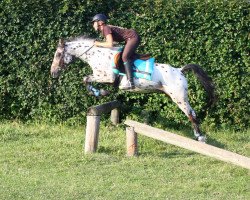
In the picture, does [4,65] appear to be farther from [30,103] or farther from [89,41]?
[89,41]

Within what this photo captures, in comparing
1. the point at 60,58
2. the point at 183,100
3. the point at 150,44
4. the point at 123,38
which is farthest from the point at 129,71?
the point at 150,44

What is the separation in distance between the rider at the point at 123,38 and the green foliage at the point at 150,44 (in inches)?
102

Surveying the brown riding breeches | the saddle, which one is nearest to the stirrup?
the saddle

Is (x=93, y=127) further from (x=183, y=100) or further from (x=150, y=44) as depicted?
(x=150, y=44)

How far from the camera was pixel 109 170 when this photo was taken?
366 inches

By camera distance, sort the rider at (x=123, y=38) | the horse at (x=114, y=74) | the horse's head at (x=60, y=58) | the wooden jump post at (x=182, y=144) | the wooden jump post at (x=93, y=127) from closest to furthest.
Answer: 1. the wooden jump post at (x=182, y=144)
2. the rider at (x=123, y=38)
3. the horse at (x=114, y=74)
4. the horse's head at (x=60, y=58)
5. the wooden jump post at (x=93, y=127)

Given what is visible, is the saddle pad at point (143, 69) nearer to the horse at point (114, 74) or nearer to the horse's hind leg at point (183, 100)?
the horse at point (114, 74)

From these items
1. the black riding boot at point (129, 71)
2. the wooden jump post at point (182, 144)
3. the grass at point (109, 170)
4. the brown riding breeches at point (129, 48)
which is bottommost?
the grass at point (109, 170)

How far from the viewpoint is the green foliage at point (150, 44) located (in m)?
11.8

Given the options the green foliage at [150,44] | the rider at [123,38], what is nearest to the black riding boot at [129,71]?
the rider at [123,38]

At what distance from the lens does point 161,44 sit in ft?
39.1

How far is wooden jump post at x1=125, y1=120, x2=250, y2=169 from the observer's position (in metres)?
8.25

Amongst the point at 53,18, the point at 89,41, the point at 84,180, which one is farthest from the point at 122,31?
the point at 53,18

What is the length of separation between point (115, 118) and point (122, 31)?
2247 millimetres
